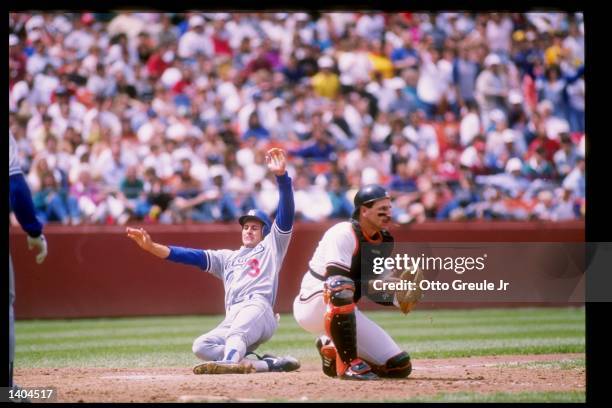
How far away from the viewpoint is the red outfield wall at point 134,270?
14539mm

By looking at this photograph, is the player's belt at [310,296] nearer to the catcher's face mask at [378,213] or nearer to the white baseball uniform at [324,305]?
the white baseball uniform at [324,305]

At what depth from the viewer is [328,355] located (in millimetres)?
8219

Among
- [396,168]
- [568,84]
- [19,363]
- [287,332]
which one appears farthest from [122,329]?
[568,84]

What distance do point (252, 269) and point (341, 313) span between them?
4.65 ft

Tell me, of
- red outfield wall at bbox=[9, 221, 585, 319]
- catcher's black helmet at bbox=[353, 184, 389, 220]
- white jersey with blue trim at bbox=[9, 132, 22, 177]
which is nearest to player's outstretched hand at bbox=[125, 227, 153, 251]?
white jersey with blue trim at bbox=[9, 132, 22, 177]

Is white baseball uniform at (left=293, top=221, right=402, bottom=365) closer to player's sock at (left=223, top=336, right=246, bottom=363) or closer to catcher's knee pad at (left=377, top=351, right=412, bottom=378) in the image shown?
catcher's knee pad at (left=377, top=351, right=412, bottom=378)

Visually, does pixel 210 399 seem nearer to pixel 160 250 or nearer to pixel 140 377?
pixel 160 250

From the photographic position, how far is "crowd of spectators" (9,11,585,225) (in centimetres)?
1539

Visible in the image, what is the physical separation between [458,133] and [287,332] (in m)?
5.33

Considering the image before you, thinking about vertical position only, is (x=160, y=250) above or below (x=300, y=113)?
below

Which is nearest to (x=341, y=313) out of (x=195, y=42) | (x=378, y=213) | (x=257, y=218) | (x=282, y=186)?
(x=378, y=213)

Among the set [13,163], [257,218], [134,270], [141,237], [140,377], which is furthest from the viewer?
[134,270]

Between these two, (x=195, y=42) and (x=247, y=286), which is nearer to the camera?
(x=247, y=286)

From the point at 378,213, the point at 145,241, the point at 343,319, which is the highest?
the point at 378,213
